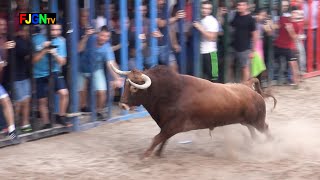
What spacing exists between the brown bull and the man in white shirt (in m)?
3.31

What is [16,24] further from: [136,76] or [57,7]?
[136,76]

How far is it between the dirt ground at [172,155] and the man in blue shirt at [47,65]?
0.50 meters

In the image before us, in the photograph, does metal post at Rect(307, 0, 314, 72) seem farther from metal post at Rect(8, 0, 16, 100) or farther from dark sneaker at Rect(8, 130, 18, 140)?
dark sneaker at Rect(8, 130, 18, 140)

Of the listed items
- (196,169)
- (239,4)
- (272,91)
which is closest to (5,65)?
(196,169)

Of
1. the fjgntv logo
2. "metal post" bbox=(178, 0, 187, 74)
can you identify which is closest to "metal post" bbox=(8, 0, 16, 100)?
the fjgntv logo

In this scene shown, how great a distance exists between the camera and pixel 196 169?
7.13 meters

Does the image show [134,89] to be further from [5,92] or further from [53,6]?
[53,6]

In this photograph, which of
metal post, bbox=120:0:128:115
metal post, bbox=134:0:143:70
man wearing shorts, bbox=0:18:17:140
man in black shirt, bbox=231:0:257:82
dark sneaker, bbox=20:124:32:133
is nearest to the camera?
man wearing shorts, bbox=0:18:17:140

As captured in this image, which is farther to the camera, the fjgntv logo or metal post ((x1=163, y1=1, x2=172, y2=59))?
metal post ((x1=163, y1=1, x2=172, y2=59))

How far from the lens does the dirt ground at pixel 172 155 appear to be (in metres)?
6.96

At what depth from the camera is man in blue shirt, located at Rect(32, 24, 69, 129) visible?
27.7 ft

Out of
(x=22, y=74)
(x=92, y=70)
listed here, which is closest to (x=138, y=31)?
(x=92, y=70)

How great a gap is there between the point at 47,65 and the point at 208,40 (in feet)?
11.2

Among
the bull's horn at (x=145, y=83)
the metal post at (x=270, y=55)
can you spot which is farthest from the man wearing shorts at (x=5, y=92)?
the metal post at (x=270, y=55)
